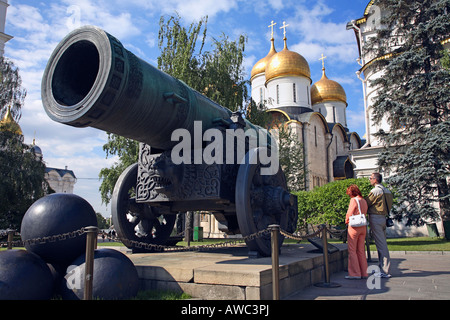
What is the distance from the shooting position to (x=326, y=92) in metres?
38.7

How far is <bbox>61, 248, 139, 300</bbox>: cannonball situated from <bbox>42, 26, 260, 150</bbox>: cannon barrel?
1.40 metres

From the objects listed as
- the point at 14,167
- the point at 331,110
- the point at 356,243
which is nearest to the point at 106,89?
the point at 356,243

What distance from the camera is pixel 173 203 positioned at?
18.1 ft

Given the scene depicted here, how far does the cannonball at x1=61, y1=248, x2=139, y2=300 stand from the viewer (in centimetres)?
330

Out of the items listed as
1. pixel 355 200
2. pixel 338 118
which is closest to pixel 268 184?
pixel 355 200

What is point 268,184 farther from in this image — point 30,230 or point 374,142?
point 374,142

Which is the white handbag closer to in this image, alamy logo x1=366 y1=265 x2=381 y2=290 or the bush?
alamy logo x1=366 y1=265 x2=381 y2=290

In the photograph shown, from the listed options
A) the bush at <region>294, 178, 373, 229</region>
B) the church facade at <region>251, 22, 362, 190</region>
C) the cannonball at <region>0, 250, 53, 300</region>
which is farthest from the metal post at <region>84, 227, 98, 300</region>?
the church facade at <region>251, 22, 362, 190</region>

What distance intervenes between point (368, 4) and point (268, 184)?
77.9 ft

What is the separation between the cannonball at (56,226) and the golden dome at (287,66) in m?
31.9

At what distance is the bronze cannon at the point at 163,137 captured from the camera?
3.57m

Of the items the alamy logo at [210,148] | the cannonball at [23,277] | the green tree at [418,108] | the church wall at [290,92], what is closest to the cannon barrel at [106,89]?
the alamy logo at [210,148]

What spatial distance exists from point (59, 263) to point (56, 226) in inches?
17.0

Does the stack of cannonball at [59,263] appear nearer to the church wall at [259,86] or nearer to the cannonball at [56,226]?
the cannonball at [56,226]
